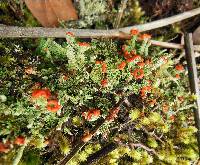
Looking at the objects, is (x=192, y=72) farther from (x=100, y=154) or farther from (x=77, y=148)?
(x=77, y=148)

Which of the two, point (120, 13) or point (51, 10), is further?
point (120, 13)

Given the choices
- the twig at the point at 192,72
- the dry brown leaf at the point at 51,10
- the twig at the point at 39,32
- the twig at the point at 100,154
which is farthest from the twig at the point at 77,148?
the dry brown leaf at the point at 51,10

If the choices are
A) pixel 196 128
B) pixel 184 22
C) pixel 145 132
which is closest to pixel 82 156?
pixel 145 132

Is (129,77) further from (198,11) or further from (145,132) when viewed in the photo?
(198,11)

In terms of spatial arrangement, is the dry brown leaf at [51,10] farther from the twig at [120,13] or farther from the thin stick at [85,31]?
the twig at [120,13]

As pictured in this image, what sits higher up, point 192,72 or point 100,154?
point 192,72

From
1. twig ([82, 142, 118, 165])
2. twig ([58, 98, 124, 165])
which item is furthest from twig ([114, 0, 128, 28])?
twig ([82, 142, 118, 165])

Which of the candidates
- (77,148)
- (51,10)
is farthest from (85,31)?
(77,148)

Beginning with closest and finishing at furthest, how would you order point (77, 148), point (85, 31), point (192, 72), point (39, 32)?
1. point (77, 148)
2. point (39, 32)
3. point (85, 31)
4. point (192, 72)

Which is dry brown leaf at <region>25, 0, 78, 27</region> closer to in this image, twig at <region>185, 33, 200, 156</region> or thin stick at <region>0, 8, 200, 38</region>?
thin stick at <region>0, 8, 200, 38</region>
